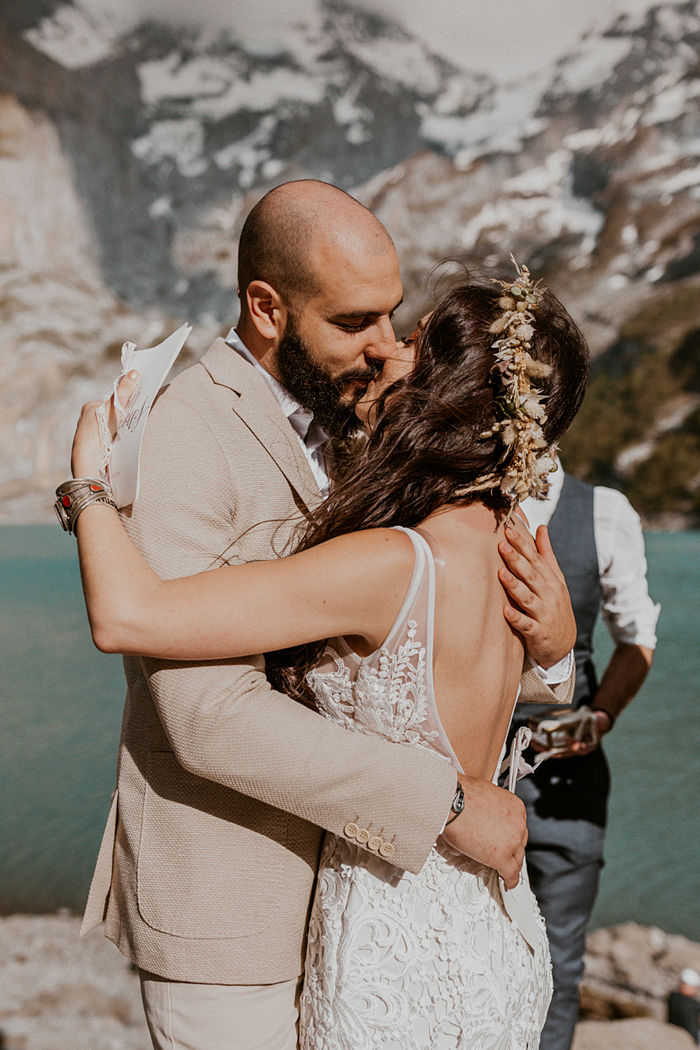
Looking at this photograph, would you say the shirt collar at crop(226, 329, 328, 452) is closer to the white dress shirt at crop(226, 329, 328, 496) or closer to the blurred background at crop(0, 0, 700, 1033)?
the white dress shirt at crop(226, 329, 328, 496)

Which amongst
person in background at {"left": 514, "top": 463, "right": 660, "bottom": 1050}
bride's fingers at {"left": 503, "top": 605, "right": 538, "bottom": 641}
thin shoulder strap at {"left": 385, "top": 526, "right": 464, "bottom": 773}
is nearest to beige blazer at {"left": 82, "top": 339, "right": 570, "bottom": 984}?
thin shoulder strap at {"left": 385, "top": 526, "right": 464, "bottom": 773}

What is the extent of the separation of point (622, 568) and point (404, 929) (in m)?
1.11

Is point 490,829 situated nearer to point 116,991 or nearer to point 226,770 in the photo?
point 226,770

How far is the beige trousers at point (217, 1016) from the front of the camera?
3.18ft

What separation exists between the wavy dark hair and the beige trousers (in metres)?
0.33

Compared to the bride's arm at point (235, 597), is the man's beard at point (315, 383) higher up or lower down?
higher up

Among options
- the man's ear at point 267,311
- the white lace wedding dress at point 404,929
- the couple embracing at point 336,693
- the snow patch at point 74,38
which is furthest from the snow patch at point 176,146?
the white lace wedding dress at point 404,929

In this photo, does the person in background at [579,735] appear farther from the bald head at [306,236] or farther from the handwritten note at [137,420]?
the handwritten note at [137,420]

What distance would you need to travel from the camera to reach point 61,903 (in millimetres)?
4117

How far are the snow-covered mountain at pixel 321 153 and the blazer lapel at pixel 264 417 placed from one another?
1064 centimetres

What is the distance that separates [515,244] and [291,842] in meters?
12.2

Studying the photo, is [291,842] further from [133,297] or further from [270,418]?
[133,297]

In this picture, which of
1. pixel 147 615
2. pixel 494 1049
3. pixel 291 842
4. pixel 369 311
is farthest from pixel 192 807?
pixel 369 311

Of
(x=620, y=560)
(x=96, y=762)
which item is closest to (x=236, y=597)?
(x=620, y=560)
